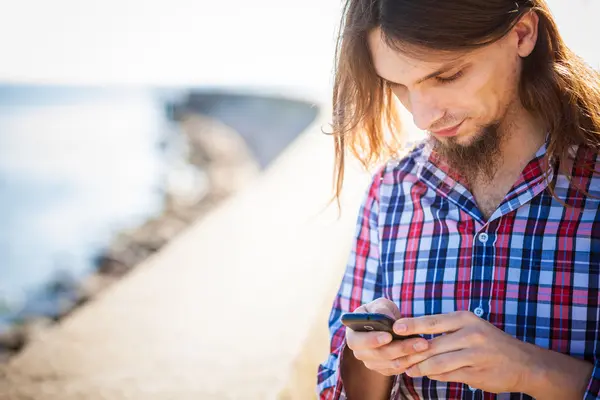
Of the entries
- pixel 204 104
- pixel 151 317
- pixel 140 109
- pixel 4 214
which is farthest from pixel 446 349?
pixel 140 109

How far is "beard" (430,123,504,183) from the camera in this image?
1.73 meters

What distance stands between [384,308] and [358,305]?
0.98ft

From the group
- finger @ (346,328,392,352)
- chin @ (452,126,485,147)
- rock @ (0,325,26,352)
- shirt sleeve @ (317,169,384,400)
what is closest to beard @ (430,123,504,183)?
chin @ (452,126,485,147)

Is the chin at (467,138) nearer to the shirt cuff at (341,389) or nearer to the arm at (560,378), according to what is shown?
the arm at (560,378)

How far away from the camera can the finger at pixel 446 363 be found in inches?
56.6

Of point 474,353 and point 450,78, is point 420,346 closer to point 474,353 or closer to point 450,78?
point 474,353

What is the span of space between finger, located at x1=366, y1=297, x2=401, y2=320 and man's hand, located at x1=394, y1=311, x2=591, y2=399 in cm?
10

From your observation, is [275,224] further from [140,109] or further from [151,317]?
[140,109]

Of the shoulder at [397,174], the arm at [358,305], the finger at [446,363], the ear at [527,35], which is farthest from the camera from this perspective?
the shoulder at [397,174]

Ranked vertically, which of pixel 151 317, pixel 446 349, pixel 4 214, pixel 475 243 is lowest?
pixel 4 214

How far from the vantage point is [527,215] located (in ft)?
5.48

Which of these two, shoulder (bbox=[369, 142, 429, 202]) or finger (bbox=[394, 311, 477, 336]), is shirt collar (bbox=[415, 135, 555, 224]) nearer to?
shoulder (bbox=[369, 142, 429, 202])

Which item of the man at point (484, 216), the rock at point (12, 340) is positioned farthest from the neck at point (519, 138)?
the rock at point (12, 340)

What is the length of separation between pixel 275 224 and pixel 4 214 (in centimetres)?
999
